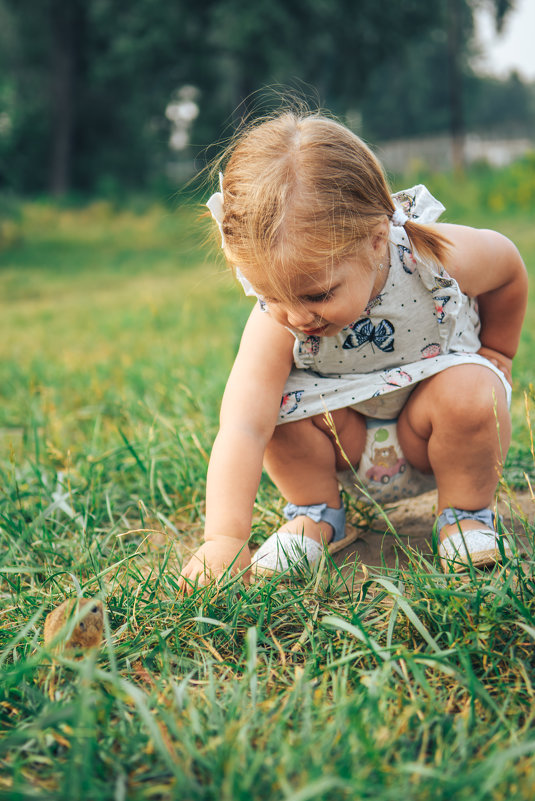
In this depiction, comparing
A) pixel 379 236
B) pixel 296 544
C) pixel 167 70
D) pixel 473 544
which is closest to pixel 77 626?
pixel 296 544

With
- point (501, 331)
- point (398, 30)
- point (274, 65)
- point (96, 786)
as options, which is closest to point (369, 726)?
point (96, 786)

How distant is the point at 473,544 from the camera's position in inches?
60.0

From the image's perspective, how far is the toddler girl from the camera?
4.65ft

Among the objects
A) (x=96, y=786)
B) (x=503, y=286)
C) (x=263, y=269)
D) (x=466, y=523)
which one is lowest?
(x=466, y=523)

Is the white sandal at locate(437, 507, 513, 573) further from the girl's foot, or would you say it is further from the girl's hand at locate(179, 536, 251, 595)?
the girl's hand at locate(179, 536, 251, 595)

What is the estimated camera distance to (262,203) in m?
1.40

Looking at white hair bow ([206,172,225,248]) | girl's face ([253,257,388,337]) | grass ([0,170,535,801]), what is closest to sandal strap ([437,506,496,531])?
grass ([0,170,535,801])

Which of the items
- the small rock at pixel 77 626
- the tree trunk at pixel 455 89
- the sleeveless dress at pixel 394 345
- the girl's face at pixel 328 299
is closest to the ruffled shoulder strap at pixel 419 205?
the sleeveless dress at pixel 394 345

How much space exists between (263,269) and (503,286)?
2.23 feet

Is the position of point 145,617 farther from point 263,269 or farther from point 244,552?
point 263,269

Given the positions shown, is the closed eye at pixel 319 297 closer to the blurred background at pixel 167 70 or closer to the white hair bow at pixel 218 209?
the white hair bow at pixel 218 209

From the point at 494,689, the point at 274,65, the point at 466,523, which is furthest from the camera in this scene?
the point at 274,65

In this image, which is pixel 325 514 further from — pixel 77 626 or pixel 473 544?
pixel 77 626

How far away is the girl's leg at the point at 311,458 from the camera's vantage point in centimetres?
169
